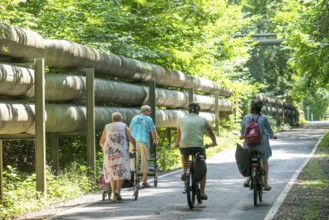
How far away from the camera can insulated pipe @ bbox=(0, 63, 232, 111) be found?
12477mm

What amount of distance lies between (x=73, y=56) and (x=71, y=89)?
2.35 feet

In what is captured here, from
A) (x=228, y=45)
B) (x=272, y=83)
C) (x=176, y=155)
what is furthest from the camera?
(x=272, y=83)

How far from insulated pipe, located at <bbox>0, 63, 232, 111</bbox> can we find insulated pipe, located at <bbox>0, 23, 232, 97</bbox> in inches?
10.8

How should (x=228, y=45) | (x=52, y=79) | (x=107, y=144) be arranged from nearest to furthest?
1. (x=107, y=144)
2. (x=52, y=79)
3. (x=228, y=45)

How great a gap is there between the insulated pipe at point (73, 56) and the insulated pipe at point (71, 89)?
27 centimetres

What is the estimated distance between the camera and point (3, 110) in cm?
1221

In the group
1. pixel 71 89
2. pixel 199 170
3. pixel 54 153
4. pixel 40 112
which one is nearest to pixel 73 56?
pixel 71 89

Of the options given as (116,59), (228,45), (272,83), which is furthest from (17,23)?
(272,83)

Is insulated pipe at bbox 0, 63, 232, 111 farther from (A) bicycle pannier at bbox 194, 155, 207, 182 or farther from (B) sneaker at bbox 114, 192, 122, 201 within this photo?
(A) bicycle pannier at bbox 194, 155, 207, 182

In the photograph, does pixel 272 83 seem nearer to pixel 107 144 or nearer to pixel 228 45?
pixel 228 45

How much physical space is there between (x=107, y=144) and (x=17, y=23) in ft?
13.5

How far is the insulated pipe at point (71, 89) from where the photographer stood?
12.5 metres

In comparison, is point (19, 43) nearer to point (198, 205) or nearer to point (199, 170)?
point (199, 170)

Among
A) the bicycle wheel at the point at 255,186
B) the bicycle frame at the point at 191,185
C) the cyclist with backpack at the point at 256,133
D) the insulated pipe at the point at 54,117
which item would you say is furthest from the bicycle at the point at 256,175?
the insulated pipe at the point at 54,117
